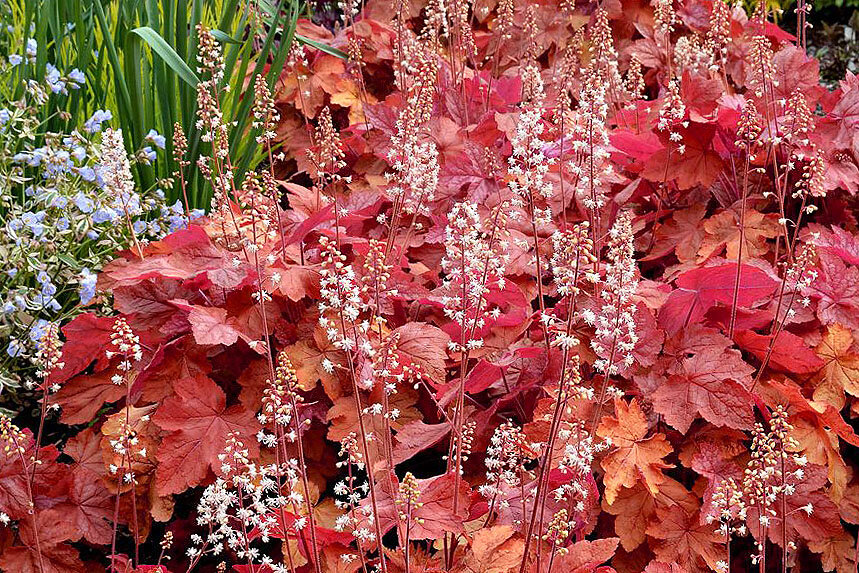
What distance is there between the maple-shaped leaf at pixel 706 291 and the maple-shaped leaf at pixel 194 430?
1028 mm

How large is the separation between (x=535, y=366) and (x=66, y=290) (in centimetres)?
145

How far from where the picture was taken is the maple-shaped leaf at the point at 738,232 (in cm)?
270

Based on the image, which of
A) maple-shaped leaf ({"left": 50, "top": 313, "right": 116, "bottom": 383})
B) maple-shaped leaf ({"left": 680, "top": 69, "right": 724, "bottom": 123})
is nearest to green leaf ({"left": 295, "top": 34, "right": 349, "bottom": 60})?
maple-shaped leaf ({"left": 680, "top": 69, "right": 724, "bottom": 123})

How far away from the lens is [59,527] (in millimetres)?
2180

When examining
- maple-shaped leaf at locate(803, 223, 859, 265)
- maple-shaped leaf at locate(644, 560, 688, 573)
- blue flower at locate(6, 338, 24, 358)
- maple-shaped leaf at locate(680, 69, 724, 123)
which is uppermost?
maple-shaped leaf at locate(680, 69, 724, 123)

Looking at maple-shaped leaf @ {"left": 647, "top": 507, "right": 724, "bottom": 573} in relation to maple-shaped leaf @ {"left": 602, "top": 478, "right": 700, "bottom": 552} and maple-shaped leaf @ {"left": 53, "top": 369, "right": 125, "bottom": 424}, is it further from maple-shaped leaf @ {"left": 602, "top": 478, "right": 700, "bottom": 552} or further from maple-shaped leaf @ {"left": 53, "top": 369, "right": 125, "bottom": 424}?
maple-shaped leaf @ {"left": 53, "top": 369, "right": 125, "bottom": 424}

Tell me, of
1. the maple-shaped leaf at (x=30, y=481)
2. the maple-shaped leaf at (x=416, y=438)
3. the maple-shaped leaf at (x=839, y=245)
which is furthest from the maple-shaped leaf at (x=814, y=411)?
the maple-shaped leaf at (x=30, y=481)

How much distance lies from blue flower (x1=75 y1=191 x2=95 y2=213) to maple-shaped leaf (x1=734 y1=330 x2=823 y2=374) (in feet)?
5.86

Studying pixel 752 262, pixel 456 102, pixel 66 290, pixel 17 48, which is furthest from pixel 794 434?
pixel 17 48

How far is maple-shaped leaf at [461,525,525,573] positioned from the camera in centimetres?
174

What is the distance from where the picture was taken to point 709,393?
2.17 metres

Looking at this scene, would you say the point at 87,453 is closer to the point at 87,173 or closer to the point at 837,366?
the point at 87,173

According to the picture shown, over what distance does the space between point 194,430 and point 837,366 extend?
1560 millimetres

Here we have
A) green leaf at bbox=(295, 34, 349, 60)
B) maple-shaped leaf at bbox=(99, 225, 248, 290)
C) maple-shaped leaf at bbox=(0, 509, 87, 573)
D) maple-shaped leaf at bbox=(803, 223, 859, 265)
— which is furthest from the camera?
green leaf at bbox=(295, 34, 349, 60)
